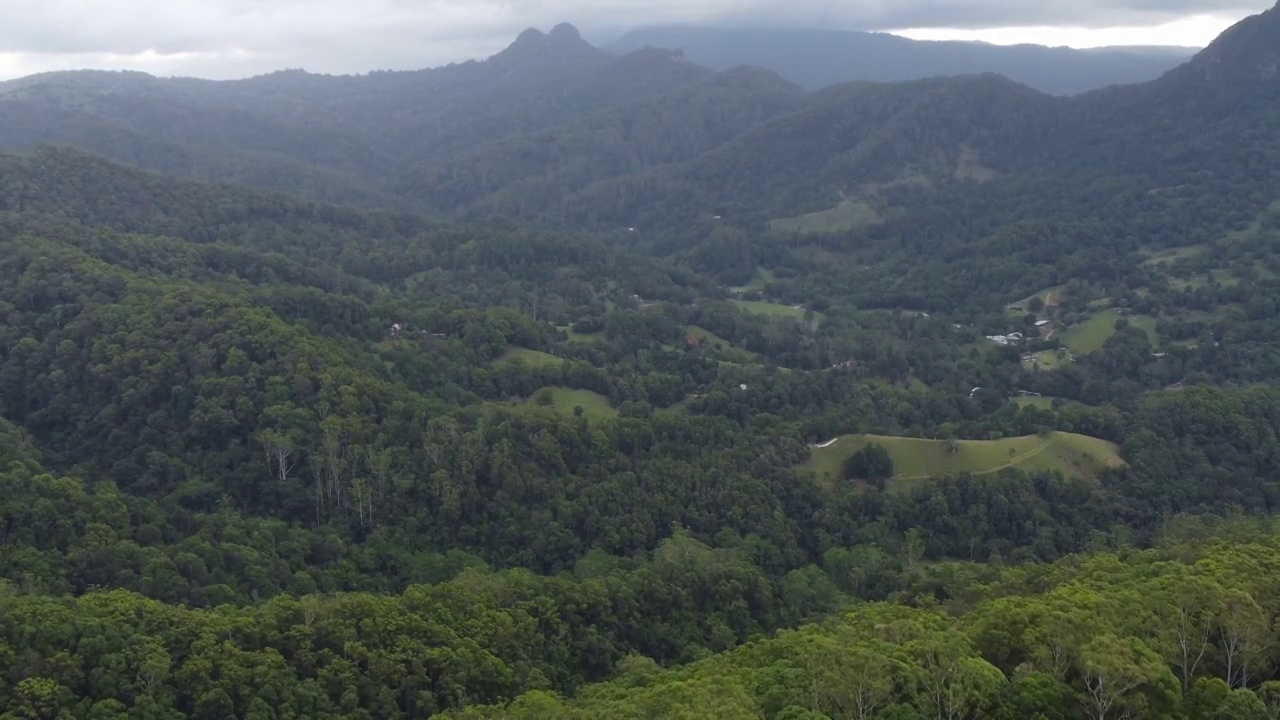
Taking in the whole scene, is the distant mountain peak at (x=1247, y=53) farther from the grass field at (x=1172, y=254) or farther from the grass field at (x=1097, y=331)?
the grass field at (x=1097, y=331)

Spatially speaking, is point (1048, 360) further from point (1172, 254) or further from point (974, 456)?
point (1172, 254)

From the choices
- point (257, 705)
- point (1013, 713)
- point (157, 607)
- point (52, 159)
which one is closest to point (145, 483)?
point (157, 607)

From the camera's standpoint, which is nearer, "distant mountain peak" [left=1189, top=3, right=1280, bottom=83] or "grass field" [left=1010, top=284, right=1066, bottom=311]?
"grass field" [left=1010, top=284, right=1066, bottom=311]

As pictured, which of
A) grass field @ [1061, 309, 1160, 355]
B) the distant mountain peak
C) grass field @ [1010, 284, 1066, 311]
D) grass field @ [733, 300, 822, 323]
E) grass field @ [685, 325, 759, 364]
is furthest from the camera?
the distant mountain peak

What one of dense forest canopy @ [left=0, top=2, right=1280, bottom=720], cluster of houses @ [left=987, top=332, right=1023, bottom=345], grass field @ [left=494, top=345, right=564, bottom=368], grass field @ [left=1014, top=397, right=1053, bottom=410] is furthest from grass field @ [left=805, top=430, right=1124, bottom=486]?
cluster of houses @ [left=987, top=332, right=1023, bottom=345]

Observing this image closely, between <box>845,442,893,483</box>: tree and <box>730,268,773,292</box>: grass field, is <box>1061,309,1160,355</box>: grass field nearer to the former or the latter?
<box>845,442,893,483</box>: tree

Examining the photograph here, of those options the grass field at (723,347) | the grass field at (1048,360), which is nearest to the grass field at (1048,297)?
the grass field at (1048,360)
